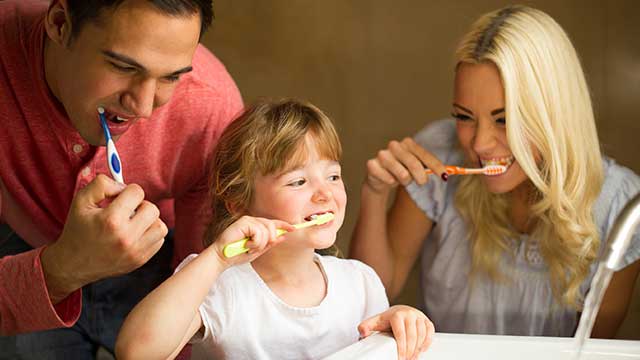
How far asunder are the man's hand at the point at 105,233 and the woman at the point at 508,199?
587 millimetres

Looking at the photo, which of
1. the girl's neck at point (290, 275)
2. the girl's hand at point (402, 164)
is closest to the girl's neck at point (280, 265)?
the girl's neck at point (290, 275)

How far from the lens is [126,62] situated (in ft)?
4.08

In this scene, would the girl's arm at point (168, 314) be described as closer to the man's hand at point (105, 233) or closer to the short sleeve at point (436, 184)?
the man's hand at point (105, 233)

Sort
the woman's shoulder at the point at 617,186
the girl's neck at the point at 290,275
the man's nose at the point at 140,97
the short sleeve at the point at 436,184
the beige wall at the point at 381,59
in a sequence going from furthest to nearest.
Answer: the beige wall at the point at 381,59 < the short sleeve at the point at 436,184 < the woman's shoulder at the point at 617,186 < the girl's neck at the point at 290,275 < the man's nose at the point at 140,97

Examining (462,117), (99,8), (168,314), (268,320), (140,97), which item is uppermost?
(99,8)

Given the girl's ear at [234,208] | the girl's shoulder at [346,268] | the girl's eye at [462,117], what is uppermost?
the girl's eye at [462,117]

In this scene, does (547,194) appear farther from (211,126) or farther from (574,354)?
(211,126)

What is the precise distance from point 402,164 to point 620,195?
0.42 m

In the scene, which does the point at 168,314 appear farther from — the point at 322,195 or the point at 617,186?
the point at 617,186

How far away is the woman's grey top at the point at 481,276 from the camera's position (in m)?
1.69

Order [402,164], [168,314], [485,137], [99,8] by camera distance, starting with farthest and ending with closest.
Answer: [402,164] → [485,137] → [99,8] → [168,314]

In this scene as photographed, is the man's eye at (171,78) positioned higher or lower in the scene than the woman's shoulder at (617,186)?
higher

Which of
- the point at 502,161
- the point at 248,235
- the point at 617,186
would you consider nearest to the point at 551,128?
the point at 502,161

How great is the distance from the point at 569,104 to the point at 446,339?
0.58 m
